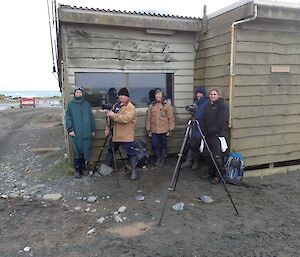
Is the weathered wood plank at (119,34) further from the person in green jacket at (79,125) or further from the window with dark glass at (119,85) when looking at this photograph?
the person in green jacket at (79,125)

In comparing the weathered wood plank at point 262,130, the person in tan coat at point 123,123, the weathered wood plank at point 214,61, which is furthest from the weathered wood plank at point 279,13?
the person in tan coat at point 123,123

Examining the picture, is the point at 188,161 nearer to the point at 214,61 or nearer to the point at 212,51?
the point at 214,61

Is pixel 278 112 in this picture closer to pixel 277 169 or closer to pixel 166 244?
pixel 277 169

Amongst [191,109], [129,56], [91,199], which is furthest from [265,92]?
[91,199]

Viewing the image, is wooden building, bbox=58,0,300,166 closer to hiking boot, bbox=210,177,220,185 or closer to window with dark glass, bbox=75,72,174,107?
window with dark glass, bbox=75,72,174,107

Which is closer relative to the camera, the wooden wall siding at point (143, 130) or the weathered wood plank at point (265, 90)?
the weathered wood plank at point (265, 90)

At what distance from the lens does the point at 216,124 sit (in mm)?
5785

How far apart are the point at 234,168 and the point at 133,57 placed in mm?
3153

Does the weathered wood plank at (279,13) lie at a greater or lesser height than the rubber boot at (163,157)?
greater

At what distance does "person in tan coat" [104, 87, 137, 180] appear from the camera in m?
5.99

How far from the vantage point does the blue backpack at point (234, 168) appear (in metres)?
6.11

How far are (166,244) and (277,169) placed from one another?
3.95m

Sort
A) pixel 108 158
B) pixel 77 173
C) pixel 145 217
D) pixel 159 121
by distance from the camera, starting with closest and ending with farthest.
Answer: pixel 145 217 → pixel 77 173 → pixel 108 158 → pixel 159 121

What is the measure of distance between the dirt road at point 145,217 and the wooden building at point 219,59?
3.49 feet
